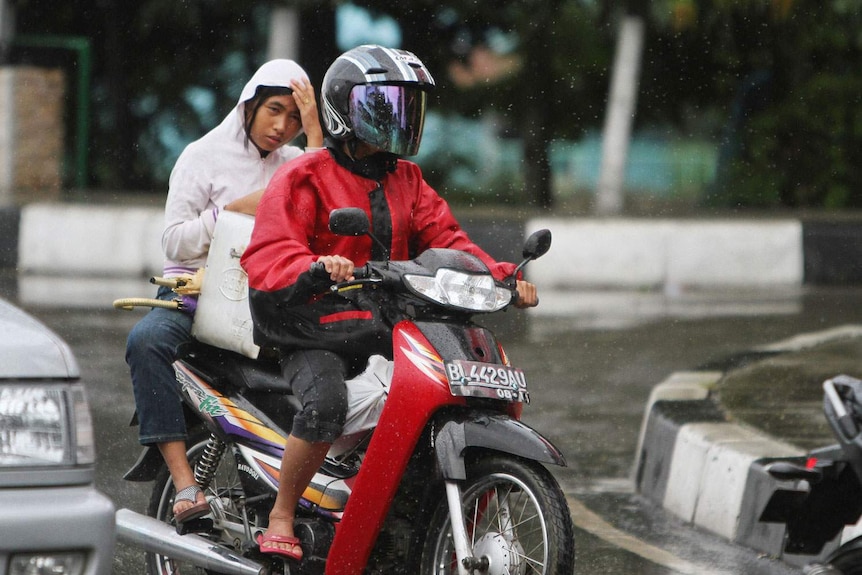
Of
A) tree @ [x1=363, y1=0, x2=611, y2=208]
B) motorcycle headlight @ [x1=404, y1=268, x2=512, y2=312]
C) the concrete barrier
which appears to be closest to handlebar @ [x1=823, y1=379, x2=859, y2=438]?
motorcycle headlight @ [x1=404, y1=268, x2=512, y2=312]

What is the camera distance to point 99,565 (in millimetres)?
3041

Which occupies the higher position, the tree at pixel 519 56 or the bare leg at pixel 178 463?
the tree at pixel 519 56

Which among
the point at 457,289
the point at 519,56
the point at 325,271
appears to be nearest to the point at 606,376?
the point at 457,289

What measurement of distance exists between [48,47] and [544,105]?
5947 millimetres

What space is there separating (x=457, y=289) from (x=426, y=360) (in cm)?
21

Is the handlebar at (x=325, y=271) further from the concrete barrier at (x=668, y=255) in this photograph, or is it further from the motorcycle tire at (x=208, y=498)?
the concrete barrier at (x=668, y=255)

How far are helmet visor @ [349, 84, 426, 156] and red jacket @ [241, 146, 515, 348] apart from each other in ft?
0.57

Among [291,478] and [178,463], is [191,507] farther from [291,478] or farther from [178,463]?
[291,478]

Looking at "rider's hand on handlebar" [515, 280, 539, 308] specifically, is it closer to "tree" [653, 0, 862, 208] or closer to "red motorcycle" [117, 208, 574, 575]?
"red motorcycle" [117, 208, 574, 575]

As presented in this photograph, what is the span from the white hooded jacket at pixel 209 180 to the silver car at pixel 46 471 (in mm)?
1715

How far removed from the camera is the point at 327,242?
425 cm

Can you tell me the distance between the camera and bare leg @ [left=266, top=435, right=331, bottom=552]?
4.04 m

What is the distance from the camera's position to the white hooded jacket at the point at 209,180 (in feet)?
15.9

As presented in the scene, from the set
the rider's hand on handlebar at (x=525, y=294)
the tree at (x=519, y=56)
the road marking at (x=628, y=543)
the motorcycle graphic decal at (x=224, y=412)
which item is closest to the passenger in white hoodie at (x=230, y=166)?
the motorcycle graphic decal at (x=224, y=412)
